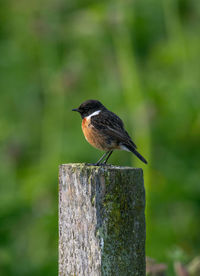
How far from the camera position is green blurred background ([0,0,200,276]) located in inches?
282

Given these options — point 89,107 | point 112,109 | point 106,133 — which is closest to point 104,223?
point 106,133

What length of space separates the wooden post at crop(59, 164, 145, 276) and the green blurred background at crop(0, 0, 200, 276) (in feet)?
9.13

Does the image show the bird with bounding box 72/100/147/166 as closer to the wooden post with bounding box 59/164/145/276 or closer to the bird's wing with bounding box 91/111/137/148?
the bird's wing with bounding box 91/111/137/148

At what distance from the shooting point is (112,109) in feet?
28.5

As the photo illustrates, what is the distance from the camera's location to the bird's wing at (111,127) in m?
4.73

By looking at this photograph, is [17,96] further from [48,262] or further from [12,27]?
[48,262]

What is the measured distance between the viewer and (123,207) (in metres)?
3.00

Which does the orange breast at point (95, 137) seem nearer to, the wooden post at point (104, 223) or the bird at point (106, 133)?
the bird at point (106, 133)

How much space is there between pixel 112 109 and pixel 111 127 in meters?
3.88

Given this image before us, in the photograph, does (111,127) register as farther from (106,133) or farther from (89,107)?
(89,107)

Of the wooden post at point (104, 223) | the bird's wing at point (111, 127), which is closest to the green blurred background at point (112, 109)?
the bird's wing at point (111, 127)

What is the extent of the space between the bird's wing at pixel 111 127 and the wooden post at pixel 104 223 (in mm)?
1653

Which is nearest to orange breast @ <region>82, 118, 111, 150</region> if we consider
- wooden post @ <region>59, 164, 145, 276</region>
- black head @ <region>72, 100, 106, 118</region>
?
black head @ <region>72, 100, 106, 118</region>

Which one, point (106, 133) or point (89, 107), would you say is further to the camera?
point (89, 107)
